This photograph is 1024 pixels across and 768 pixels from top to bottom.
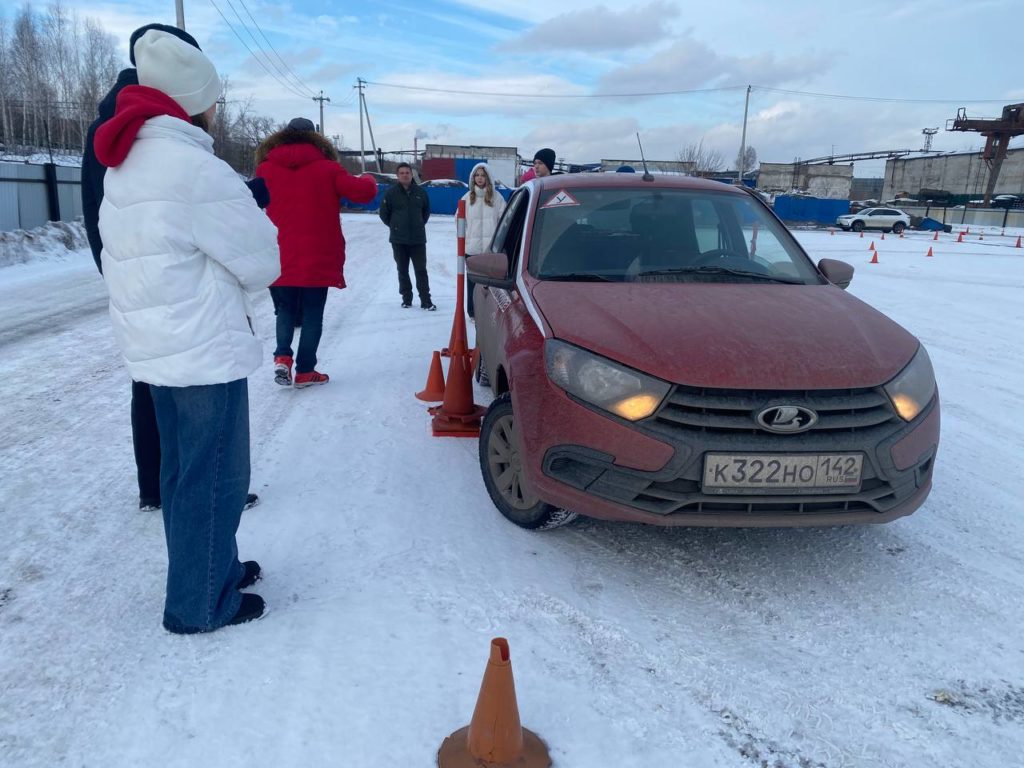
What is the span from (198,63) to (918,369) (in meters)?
2.96

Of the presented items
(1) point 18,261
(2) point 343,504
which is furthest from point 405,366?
(1) point 18,261

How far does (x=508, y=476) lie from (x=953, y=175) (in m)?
83.1

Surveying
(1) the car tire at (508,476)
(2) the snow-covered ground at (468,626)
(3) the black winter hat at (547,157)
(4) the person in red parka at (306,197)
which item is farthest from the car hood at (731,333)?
(3) the black winter hat at (547,157)

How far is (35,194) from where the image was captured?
15.5 metres

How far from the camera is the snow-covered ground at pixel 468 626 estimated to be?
2105 mm

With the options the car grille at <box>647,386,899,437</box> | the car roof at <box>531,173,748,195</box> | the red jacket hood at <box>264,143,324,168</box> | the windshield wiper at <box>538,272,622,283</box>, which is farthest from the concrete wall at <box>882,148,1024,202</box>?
the car grille at <box>647,386,899,437</box>

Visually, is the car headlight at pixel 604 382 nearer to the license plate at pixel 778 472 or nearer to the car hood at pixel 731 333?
the car hood at pixel 731 333

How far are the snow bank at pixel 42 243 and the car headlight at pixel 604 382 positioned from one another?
12.6 m

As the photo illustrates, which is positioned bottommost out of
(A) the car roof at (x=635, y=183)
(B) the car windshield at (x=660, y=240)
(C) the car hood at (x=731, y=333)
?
(C) the car hood at (x=731, y=333)

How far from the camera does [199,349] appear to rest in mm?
2285

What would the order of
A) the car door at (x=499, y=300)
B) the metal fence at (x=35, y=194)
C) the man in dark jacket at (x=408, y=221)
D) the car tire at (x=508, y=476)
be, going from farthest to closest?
the metal fence at (x=35, y=194) → the man in dark jacket at (x=408, y=221) → the car door at (x=499, y=300) → the car tire at (x=508, y=476)

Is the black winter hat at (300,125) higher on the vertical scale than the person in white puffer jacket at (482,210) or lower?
higher

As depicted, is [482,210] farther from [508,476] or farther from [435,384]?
[508,476]

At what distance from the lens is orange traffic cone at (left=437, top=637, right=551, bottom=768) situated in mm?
1896
